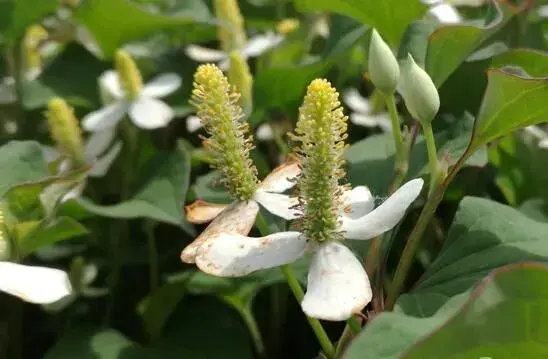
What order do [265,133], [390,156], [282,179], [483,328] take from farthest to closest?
[265,133], [390,156], [282,179], [483,328]

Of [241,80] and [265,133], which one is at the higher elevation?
[241,80]

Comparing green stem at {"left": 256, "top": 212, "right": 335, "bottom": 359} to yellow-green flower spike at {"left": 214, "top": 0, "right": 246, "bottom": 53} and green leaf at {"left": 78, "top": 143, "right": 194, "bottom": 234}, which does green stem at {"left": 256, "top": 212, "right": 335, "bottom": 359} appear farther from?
yellow-green flower spike at {"left": 214, "top": 0, "right": 246, "bottom": 53}

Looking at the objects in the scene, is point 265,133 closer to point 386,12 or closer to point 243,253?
point 386,12

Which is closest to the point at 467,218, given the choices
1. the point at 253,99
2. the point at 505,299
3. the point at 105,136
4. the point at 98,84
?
the point at 505,299

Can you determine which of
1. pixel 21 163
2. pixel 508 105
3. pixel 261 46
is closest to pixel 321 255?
pixel 508 105

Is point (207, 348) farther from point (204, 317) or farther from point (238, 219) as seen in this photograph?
point (238, 219)

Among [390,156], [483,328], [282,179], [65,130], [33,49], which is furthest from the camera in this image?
[33,49]

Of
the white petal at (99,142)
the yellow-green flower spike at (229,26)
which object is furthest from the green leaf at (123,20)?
the white petal at (99,142)
